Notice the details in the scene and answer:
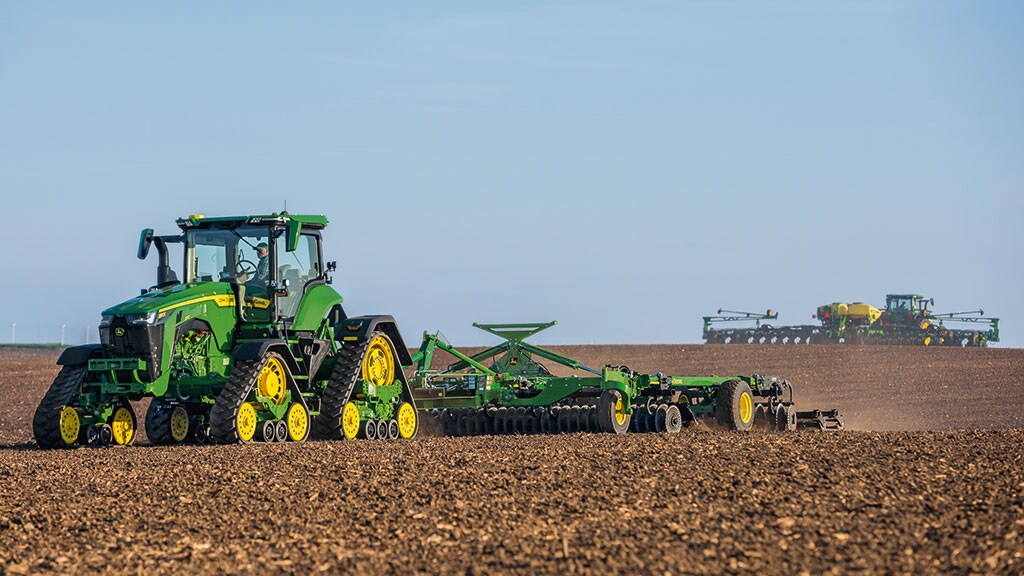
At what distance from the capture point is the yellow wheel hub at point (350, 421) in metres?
17.0

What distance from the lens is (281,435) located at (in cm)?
1627

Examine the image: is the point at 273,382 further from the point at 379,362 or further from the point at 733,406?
the point at 733,406

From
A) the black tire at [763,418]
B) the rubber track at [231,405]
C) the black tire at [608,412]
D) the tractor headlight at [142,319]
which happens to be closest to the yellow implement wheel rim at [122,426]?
the tractor headlight at [142,319]

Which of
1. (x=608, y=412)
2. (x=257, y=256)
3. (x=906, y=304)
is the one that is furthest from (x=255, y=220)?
(x=906, y=304)

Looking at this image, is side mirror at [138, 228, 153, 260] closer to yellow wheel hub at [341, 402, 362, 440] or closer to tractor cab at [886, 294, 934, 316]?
yellow wheel hub at [341, 402, 362, 440]

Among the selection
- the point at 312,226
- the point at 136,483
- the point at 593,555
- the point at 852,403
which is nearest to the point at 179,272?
the point at 312,226

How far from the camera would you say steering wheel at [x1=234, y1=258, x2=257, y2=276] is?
17.2m

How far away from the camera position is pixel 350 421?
17.2 metres

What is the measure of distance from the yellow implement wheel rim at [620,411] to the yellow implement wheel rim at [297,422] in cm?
443

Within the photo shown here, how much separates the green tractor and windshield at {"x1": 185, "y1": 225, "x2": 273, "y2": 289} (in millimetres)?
12

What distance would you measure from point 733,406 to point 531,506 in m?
10.5

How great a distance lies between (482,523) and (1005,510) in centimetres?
335

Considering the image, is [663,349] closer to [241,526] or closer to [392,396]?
[392,396]

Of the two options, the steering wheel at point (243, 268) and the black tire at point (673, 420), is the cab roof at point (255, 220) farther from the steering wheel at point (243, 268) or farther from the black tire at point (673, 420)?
the black tire at point (673, 420)
